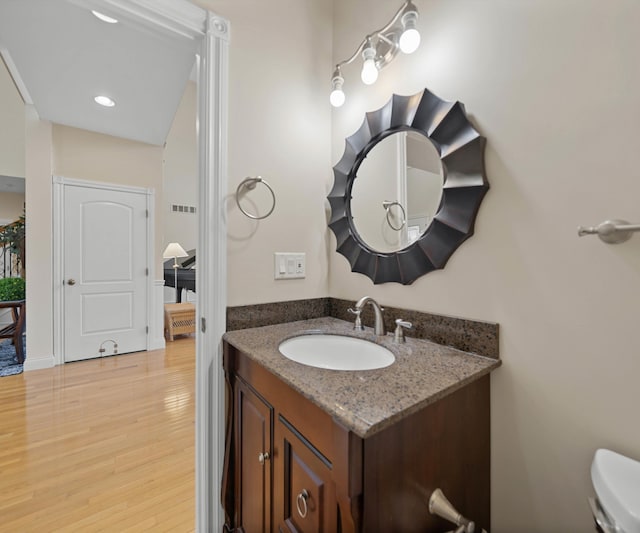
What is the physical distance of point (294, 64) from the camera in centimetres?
140

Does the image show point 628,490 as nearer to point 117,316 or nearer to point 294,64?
point 294,64

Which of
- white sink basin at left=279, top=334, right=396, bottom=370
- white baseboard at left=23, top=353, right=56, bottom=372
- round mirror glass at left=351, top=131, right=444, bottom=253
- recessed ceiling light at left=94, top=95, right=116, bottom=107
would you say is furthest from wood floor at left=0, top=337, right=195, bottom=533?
recessed ceiling light at left=94, top=95, right=116, bottom=107

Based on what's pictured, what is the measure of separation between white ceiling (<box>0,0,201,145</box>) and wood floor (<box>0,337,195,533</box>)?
2074 mm

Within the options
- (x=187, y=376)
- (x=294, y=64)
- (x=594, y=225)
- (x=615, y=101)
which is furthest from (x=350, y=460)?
(x=187, y=376)

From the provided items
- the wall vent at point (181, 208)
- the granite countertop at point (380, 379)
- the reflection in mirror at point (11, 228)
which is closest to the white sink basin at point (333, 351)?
the granite countertop at point (380, 379)

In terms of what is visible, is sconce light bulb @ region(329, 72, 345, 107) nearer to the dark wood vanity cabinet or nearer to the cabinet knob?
the dark wood vanity cabinet

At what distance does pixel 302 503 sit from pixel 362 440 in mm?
327

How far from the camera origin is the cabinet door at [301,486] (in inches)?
25.8

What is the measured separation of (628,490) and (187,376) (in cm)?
313

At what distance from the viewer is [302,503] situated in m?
0.73

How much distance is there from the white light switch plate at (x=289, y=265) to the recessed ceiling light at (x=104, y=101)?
8.15 feet

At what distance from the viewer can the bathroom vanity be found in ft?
1.90

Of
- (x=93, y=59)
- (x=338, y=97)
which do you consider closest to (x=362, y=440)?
(x=338, y=97)

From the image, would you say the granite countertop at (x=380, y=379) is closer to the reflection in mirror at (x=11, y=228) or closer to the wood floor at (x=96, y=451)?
the wood floor at (x=96, y=451)
